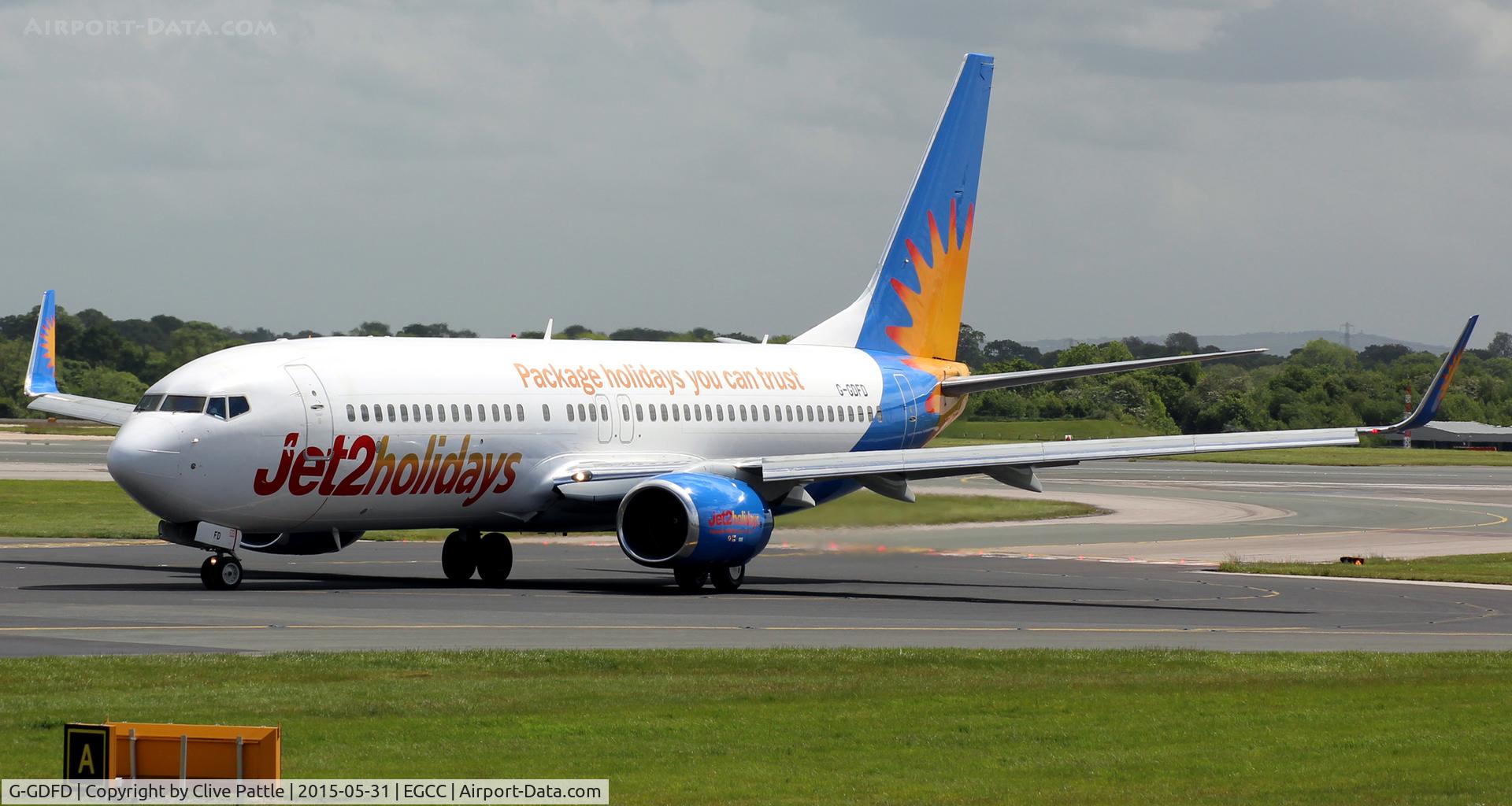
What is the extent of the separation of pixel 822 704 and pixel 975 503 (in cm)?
2517

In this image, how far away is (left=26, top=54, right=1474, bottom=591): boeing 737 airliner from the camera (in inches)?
1321

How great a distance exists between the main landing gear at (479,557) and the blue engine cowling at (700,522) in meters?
3.34

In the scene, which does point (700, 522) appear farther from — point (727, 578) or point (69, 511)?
point (69, 511)

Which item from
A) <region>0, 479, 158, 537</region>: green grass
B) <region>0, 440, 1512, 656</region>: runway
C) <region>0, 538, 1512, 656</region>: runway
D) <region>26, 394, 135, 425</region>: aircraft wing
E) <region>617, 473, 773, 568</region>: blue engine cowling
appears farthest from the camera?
<region>0, 479, 158, 537</region>: green grass

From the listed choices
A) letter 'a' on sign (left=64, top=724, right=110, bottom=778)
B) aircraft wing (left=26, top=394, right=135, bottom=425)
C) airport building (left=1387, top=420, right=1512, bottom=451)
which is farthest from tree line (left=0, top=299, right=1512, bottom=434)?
letter 'a' on sign (left=64, top=724, right=110, bottom=778)

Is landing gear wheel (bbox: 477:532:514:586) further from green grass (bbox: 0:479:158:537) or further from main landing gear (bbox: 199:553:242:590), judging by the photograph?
green grass (bbox: 0:479:158:537)

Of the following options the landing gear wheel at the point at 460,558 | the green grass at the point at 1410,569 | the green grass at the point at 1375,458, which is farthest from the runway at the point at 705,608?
the green grass at the point at 1375,458

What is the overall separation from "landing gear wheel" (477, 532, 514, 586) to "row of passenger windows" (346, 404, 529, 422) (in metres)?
2.97

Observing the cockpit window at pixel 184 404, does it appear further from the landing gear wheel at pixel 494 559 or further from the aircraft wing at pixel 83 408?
the aircraft wing at pixel 83 408

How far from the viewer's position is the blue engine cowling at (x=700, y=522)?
3506cm

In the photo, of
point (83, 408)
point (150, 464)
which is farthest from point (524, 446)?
point (83, 408)

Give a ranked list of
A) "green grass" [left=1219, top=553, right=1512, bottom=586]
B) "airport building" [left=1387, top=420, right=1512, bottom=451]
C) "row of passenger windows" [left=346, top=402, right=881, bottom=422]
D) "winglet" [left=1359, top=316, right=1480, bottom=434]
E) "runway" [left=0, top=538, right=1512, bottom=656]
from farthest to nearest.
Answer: "airport building" [left=1387, top=420, right=1512, bottom=451]
"green grass" [left=1219, top=553, right=1512, bottom=586]
"row of passenger windows" [left=346, top=402, right=881, bottom=422]
"winglet" [left=1359, top=316, right=1480, bottom=434]
"runway" [left=0, top=538, right=1512, bottom=656]

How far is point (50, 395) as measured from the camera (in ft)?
150

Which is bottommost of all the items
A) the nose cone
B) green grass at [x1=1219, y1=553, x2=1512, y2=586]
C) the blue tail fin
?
green grass at [x1=1219, y1=553, x2=1512, y2=586]
